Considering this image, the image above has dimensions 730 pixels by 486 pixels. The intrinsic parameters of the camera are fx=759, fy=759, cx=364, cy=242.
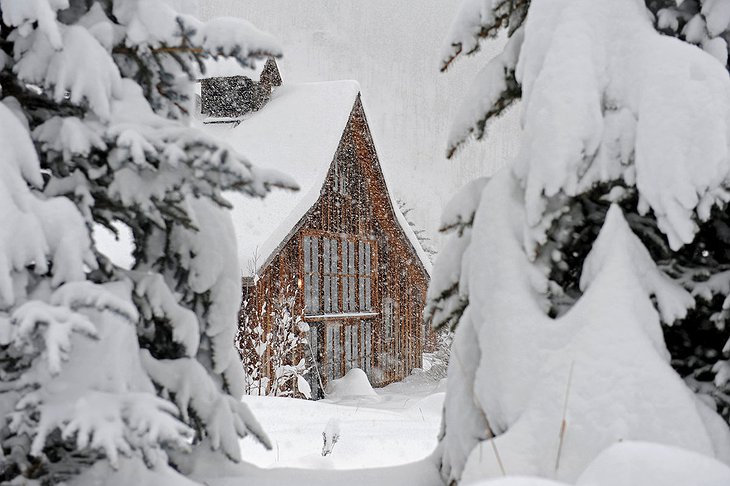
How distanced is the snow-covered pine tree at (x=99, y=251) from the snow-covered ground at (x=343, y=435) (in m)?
2.64

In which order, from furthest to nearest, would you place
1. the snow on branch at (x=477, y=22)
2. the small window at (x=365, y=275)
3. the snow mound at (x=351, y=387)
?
the small window at (x=365, y=275) < the snow mound at (x=351, y=387) < the snow on branch at (x=477, y=22)

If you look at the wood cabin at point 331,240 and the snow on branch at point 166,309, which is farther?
the wood cabin at point 331,240

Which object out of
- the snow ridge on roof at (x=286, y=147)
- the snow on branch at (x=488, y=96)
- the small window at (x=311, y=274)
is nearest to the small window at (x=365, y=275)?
the small window at (x=311, y=274)

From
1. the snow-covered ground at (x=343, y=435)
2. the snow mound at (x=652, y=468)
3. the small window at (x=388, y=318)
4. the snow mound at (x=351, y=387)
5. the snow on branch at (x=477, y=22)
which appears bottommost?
the snow mound at (x=351, y=387)

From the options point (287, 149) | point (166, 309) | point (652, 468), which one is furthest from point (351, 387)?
point (652, 468)

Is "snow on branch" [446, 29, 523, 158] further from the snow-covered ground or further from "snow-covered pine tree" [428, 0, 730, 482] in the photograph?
the snow-covered ground

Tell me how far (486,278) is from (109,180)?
180 centimetres

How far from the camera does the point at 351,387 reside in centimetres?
1892

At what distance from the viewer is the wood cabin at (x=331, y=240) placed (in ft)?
54.4

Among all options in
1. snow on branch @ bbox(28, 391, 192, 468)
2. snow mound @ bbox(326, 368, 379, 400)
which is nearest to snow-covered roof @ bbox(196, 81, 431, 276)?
snow mound @ bbox(326, 368, 379, 400)

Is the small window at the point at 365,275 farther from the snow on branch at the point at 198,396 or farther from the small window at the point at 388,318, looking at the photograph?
the snow on branch at the point at 198,396

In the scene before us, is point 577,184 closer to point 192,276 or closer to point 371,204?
point 192,276

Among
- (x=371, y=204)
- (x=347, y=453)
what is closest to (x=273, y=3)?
(x=371, y=204)

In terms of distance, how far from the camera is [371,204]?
70.3 feet
